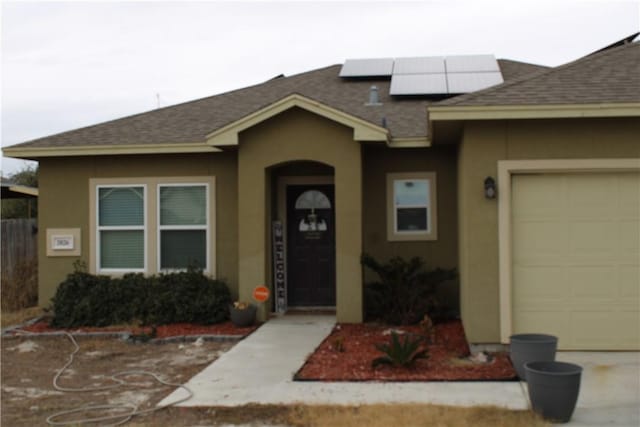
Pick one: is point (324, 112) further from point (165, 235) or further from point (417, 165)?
point (165, 235)

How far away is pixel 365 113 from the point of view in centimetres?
1374

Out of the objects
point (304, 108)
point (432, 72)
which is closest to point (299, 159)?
point (304, 108)

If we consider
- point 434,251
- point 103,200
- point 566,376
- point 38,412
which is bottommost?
point 38,412

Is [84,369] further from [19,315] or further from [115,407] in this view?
[19,315]

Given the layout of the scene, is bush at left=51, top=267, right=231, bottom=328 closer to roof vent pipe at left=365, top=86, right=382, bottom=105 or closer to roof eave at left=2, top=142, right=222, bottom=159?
roof eave at left=2, top=142, right=222, bottom=159

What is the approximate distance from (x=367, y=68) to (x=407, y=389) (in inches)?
422

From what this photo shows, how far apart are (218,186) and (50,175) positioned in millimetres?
3301

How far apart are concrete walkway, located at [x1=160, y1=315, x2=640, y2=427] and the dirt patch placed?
443 mm

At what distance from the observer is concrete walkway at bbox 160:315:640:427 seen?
6.77m

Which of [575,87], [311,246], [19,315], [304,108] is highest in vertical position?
[304,108]

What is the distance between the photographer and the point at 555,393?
621cm

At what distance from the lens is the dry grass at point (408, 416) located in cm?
629

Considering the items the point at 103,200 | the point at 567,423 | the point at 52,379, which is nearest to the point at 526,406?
the point at 567,423

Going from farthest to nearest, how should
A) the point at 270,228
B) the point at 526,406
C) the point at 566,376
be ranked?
the point at 270,228 → the point at 526,406 → the point at 566,376
